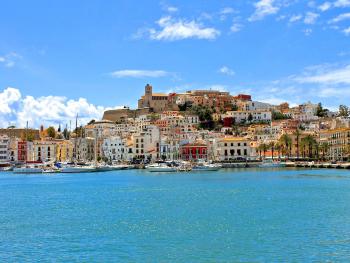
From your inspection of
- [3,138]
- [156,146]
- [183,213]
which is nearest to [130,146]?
[156,146]

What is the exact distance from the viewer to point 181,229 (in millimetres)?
28734

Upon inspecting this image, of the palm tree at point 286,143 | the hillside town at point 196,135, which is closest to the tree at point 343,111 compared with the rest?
the hillside town at point 196,135

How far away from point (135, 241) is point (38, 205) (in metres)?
19.0

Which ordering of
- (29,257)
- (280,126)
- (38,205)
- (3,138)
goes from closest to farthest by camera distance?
(29,257) < (38,205) < (3,138) < (280,126)

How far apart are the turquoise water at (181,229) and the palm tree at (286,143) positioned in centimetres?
7264

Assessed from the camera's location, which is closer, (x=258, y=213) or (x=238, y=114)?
(x=258, y=213)

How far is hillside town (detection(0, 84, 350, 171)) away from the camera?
126 metres

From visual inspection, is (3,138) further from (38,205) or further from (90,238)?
(90,238)

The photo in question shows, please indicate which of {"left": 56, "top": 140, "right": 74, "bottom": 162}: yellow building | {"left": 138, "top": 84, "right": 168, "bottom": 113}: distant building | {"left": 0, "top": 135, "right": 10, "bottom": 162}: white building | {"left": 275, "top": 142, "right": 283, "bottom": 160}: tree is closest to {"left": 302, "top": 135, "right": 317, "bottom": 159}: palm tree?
{"left": 275, "top": 142, "right": 283, "bottom": 160}: tree

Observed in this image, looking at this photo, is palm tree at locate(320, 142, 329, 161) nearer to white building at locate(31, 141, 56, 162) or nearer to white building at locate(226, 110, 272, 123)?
white building at locate(226, 110, 272, 123)

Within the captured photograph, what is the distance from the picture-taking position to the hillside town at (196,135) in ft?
413

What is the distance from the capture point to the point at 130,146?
441 feet

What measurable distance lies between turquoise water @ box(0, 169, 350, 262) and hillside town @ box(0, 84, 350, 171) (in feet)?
230

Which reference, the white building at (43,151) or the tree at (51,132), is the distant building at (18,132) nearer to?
the tree at (51,132)
